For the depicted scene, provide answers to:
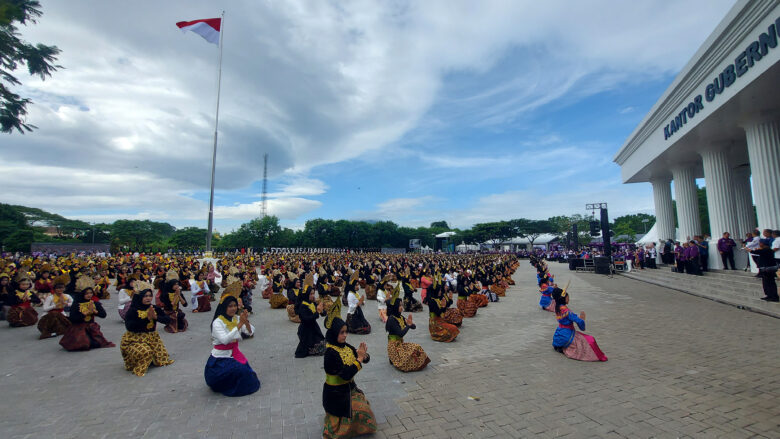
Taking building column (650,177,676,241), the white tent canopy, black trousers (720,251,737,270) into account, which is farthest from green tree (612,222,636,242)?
black trousers (720,251,737,270)

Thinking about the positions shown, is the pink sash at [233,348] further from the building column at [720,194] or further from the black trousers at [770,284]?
the building column at [720,194]

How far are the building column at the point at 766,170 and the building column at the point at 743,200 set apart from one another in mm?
6422

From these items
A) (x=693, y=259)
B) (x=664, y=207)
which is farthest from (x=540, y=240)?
(x=693, y=259)

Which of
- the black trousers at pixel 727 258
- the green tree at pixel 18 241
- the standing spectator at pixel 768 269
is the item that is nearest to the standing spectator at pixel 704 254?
the black trousers at pixel 727 258

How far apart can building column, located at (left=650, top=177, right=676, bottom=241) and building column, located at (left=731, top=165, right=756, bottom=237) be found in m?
3.71

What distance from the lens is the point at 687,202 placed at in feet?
58.2

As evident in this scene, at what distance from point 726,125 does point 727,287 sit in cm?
638

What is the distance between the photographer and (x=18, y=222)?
2175 inches

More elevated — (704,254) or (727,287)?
(704,254)

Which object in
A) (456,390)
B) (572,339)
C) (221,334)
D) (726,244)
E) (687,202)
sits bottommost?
(456,390)

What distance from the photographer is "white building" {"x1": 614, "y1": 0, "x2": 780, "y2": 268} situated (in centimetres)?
921

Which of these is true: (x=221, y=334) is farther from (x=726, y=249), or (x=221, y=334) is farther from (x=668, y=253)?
(x=668, y=253)

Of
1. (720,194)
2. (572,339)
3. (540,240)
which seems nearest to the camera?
(572,339)

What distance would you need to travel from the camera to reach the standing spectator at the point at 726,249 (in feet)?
41.1
